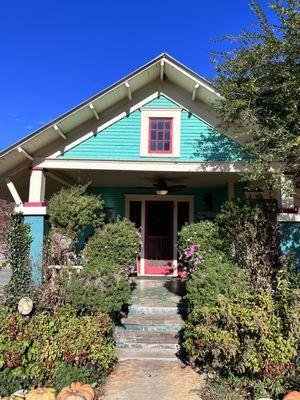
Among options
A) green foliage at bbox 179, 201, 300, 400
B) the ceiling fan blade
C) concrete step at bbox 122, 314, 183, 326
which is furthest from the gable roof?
concrete step at bbox 122, 314, 183, 326

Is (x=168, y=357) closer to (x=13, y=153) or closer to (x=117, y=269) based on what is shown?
(x=117, y=269)

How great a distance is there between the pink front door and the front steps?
14.9 feet

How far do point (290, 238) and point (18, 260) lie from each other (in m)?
6.24

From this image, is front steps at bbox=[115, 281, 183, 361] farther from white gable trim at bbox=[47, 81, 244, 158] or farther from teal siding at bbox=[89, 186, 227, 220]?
teal siding at bbox=[89, 186, 227, 220]

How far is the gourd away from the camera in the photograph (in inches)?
193

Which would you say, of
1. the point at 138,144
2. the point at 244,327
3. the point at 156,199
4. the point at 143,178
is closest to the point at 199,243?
the point at 138,144

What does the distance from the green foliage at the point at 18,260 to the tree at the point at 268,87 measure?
5.34 metres

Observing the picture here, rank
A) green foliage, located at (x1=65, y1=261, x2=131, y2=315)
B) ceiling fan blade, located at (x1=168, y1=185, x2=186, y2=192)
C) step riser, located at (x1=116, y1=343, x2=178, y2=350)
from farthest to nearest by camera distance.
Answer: ceiling fan blade, located at (x1=168, y1=185, x2=186, y2=192) → step riser, located at (x1=116, y1=343, x2=178, y2=350) → green foliage, located at (x1=65, y1=261, x2=131, y2=315)

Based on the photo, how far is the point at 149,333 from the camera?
294 inches

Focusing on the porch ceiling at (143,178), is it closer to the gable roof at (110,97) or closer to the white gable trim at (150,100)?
the white gable trim at (150,100)

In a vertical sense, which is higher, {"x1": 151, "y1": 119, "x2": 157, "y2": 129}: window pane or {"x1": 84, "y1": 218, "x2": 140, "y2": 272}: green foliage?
{"x1": 151, "y1": 119, "x2": 157, "y2": 129}: window pane

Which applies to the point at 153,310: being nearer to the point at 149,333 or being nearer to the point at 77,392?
the point at 149,333

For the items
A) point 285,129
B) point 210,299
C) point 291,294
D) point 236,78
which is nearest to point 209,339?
point 210,299

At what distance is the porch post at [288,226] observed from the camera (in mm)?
8484
